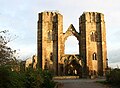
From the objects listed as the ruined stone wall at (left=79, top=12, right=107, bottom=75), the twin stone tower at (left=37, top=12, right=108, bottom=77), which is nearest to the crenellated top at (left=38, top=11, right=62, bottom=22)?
the twin stone tower at (left=37, top=12, right=108, bottom=77)

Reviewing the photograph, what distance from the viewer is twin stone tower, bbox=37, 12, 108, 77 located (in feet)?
214

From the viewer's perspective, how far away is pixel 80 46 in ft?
222

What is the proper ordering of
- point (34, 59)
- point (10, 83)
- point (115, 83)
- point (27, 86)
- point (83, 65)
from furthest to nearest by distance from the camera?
1. point (34, 59)
2. point (83, 65)
3. point (115, 83)
4. point (27, 86)
5. point (10, 83)

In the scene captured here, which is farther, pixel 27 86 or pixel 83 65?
pixel 83 65

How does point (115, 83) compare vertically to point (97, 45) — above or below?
below

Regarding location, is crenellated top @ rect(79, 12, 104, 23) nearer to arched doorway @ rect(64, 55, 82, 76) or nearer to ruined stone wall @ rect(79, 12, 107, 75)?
ruined stone wall @ rect(79, 12, 107, 75)

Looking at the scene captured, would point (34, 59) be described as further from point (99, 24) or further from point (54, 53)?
point (99, 24)

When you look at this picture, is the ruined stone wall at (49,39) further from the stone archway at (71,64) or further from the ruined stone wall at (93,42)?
the ruined stone wall at (93,42)

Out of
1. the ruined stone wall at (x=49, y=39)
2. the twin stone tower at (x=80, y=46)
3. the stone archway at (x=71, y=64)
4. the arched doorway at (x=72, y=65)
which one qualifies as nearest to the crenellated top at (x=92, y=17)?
the twin stone tower at (x=80, y=46)

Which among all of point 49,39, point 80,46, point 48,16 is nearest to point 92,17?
point 80,46

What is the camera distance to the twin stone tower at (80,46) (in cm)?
6519

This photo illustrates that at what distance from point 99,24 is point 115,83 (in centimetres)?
3846

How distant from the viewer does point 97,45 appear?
219 ft

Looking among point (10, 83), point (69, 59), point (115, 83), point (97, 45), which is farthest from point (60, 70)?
point (10, 83)
